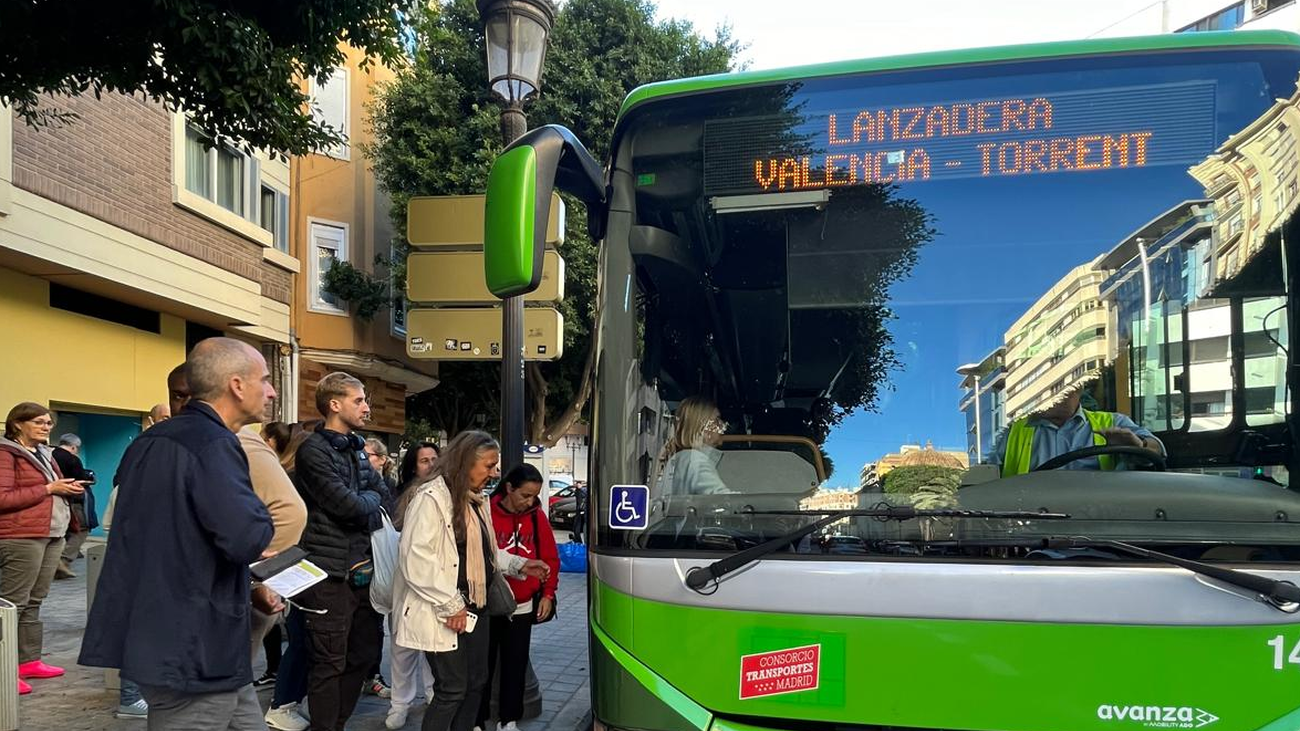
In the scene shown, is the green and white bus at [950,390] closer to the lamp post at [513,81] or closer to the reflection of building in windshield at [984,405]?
the reflection of building in windshield at [984,405]

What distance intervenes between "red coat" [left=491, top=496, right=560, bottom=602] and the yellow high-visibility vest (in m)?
2.92

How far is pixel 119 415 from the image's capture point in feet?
40.8

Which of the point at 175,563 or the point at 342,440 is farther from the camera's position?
the point at 342,440

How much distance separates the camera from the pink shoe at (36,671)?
5.86 metres

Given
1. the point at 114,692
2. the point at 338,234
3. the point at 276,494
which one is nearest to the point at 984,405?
the point at 276,494

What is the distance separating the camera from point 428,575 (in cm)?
400

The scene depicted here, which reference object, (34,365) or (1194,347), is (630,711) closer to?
(1194,347)

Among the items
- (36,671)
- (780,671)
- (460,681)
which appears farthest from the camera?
(36,671)

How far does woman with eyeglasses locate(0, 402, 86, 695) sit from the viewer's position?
547 centimetres

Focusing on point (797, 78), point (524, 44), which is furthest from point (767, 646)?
point (524, 44)

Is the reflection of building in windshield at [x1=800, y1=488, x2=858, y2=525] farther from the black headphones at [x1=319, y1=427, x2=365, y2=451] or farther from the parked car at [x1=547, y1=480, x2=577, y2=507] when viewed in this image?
the parked car at [x1=547, y1=480, x2=577, y2=507]

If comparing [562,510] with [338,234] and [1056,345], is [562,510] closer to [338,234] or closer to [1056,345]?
[338,234]

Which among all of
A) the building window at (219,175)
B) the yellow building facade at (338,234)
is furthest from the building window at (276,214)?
the building window at (219,175)

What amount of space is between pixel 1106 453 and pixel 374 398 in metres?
17.9
